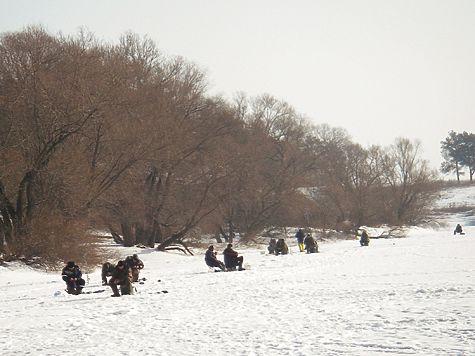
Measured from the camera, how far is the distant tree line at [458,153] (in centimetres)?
11975

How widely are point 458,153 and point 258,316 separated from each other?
391ft

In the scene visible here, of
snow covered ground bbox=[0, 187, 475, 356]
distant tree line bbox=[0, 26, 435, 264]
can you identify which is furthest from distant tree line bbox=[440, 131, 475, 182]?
snow covered ground bbox=[0, 187, 475, 356]

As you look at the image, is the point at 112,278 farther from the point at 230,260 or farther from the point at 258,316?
the point at 230,260

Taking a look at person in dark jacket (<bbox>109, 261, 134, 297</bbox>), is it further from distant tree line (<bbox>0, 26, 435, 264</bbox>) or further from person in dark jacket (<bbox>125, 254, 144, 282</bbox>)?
distant tree line (<bbox>0, 26, 435, 264</bbox>)

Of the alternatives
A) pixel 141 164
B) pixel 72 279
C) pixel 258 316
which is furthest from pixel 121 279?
pixel 141 164

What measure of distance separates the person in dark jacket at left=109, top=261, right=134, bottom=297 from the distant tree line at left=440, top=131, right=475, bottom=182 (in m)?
117

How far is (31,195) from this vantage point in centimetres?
2547

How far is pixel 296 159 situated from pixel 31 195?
32453mm

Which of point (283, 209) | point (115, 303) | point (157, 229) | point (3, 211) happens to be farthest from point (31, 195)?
point (283, 209)

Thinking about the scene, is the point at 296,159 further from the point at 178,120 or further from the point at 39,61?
the point at 39,61

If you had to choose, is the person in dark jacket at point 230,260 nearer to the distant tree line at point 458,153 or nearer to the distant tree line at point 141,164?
the distant tree line at point 141,164

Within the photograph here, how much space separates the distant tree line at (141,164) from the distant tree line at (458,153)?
2251 inches

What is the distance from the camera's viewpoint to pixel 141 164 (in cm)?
3200

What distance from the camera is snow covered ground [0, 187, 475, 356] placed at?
9.01 metres
